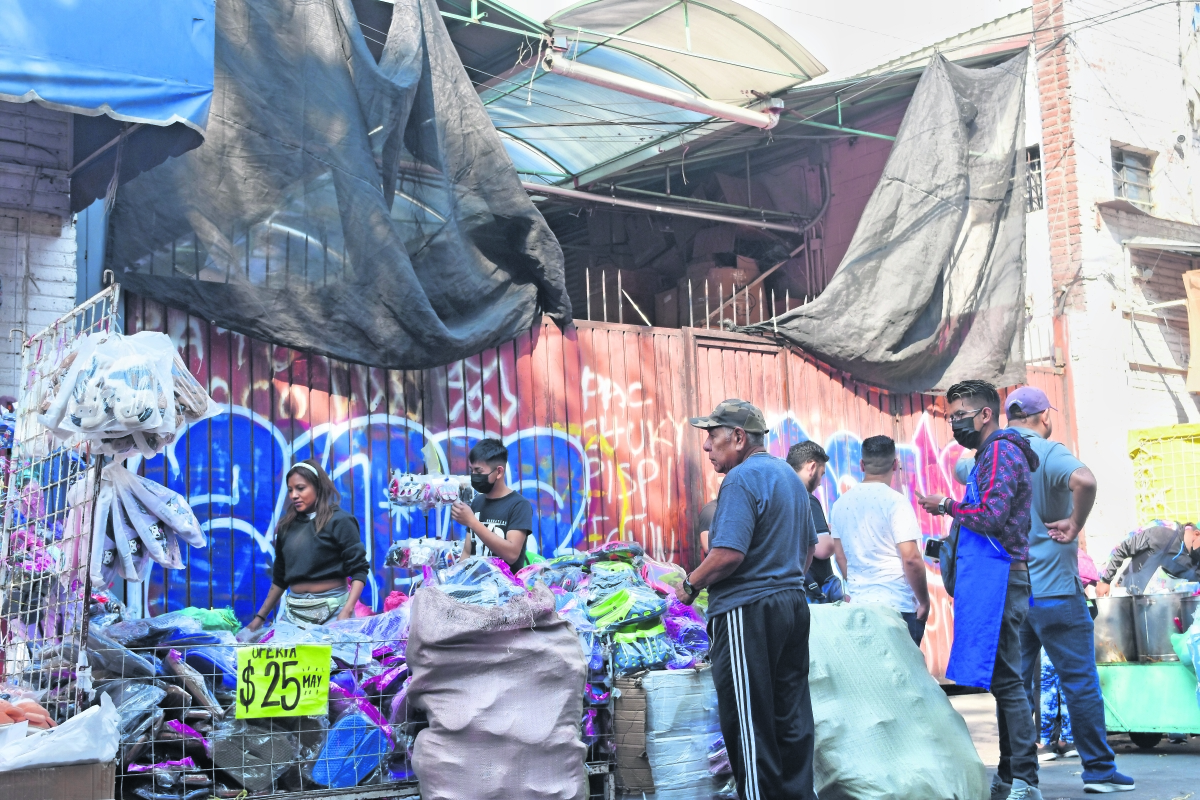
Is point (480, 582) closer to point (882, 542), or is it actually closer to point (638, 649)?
point (638, 649)

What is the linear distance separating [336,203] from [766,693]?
3837 millimetres

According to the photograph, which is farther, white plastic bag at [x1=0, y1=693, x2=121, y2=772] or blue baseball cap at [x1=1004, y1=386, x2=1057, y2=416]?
blue baseball cap at [x1=1004, y1=386, x2=1057, y2=416]

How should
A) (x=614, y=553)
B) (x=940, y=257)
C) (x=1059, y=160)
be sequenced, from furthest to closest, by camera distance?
(x=1059, y=160) → (x=940, y=257) → (x=614, y=553)

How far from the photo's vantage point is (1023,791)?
5.56 metres

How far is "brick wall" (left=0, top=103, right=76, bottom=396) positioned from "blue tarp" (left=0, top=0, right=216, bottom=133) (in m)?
1.51

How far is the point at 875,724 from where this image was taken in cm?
578

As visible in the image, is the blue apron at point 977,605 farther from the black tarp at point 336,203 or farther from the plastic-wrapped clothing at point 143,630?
the plastic-wrapped clothing at point 143,630

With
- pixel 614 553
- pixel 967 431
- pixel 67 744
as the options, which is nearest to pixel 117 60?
pixel 67 744

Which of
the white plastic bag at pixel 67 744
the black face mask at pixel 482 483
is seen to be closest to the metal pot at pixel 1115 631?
the black face mask at pixel 482 483

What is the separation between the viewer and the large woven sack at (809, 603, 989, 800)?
559 cm

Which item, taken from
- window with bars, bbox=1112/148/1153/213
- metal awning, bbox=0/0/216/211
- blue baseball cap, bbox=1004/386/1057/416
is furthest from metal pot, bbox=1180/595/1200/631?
window with bars, bbox=1112/148/1153/213

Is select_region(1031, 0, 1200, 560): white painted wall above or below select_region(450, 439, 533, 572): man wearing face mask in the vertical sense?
above

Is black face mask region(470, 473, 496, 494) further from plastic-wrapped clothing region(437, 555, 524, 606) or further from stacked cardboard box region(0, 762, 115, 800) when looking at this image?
stacked cardboard box region(0, 762, 115, 800)

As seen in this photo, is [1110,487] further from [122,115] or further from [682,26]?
[122,115]
